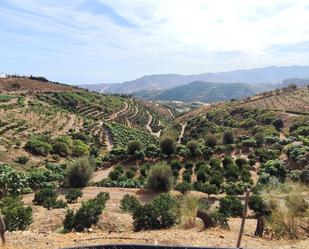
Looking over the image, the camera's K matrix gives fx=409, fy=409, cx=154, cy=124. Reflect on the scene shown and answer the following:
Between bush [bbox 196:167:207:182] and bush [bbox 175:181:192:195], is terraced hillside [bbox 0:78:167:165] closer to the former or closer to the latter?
bush [bbox 196:167:207:182]

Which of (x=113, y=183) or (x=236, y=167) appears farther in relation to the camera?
(x=236, y=167)

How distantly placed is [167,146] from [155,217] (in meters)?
27.0

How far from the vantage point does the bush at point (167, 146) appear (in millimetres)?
42406

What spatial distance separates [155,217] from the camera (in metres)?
15.5

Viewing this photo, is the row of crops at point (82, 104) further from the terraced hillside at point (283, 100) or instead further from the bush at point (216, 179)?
the bush at point (216, 179)

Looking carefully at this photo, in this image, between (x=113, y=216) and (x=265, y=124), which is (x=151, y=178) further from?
(x=265, y=124)

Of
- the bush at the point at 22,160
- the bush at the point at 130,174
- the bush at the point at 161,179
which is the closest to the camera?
the bush at the point at 161,179

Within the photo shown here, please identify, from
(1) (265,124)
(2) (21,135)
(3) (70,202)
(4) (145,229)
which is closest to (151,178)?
(3) (70,202)

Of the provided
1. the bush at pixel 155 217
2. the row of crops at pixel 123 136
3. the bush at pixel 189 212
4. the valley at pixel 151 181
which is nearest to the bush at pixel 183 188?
the valley at pixel 151 181

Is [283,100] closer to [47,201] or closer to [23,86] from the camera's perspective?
[23,86]

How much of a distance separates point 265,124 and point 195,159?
30.8m

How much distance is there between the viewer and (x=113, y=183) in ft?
105

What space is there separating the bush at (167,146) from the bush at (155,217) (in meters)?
26.4

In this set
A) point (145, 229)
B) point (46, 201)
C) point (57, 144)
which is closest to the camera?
point (145, 229)
